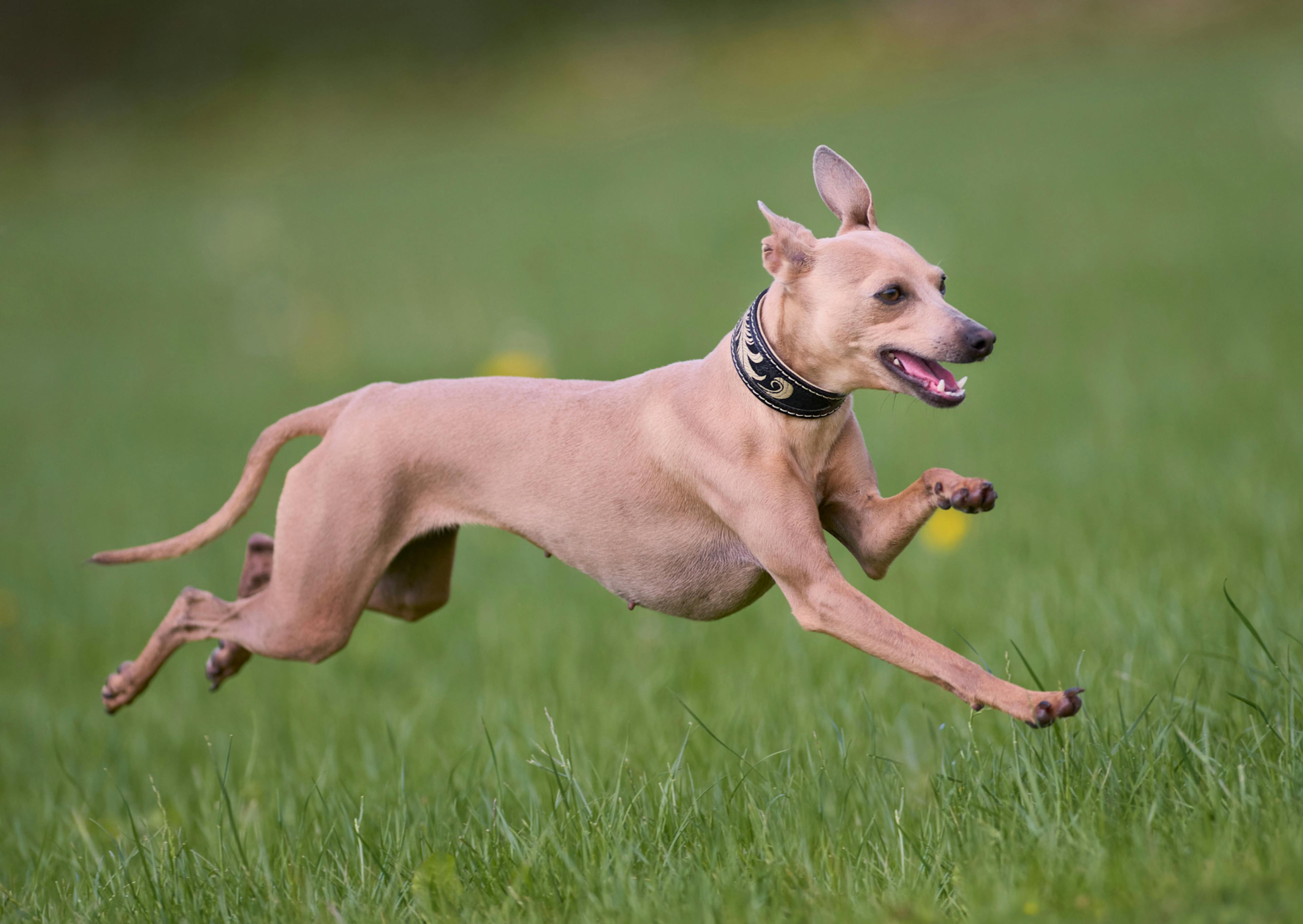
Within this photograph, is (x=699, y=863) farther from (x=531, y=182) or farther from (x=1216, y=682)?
(x=531, y=182)

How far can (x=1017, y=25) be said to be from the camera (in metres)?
30.2

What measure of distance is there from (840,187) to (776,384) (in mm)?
580

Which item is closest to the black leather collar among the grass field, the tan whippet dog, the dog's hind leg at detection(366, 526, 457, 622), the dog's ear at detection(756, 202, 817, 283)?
the tan whippet dog

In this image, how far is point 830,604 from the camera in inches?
107

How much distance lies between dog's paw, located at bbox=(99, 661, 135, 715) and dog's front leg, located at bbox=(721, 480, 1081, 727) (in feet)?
6.46

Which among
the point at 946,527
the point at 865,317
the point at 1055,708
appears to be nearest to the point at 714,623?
the point at 946,527

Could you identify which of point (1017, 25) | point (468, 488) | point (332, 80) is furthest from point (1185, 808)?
point (332, 80)

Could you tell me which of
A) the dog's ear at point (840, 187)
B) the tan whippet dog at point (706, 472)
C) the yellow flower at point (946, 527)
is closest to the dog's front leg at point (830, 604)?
the tan whippet dog at point (706, 472)

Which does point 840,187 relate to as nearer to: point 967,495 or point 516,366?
point 967,495

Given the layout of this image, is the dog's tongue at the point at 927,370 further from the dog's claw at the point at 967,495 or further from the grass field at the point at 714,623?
the grass field at the point at 714,623

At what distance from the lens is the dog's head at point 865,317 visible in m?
2.71

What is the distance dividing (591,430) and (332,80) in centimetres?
3420

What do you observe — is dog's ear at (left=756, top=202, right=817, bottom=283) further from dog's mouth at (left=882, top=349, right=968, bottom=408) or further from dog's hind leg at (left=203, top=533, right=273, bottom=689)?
dog's hind leg at (left=203, top=533, right=273, bottom=689)

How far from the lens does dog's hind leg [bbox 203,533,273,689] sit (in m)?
3.71
